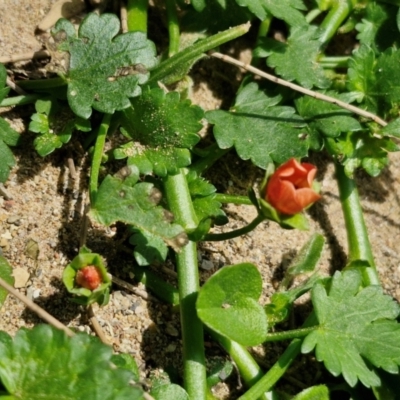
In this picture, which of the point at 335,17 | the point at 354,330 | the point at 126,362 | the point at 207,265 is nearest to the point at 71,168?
the point at 207,265

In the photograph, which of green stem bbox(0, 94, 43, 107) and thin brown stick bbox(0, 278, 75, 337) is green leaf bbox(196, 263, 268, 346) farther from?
green stem bbox(0, 94, 43, 107)

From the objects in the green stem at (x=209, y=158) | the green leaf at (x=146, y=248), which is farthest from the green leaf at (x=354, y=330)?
the green stem at (x=209, y=158)

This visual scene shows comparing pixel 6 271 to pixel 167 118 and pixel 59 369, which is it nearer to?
pixel 59 369

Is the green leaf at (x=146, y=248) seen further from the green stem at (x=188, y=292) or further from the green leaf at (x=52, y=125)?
the green leaf at (x=52, y=125)

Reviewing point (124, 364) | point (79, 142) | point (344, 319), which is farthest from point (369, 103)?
point (124, 364)

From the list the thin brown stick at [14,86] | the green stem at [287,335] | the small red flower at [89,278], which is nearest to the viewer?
the small red flower at [89,278]

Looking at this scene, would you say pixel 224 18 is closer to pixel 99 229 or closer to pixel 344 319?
pixel 99 229
